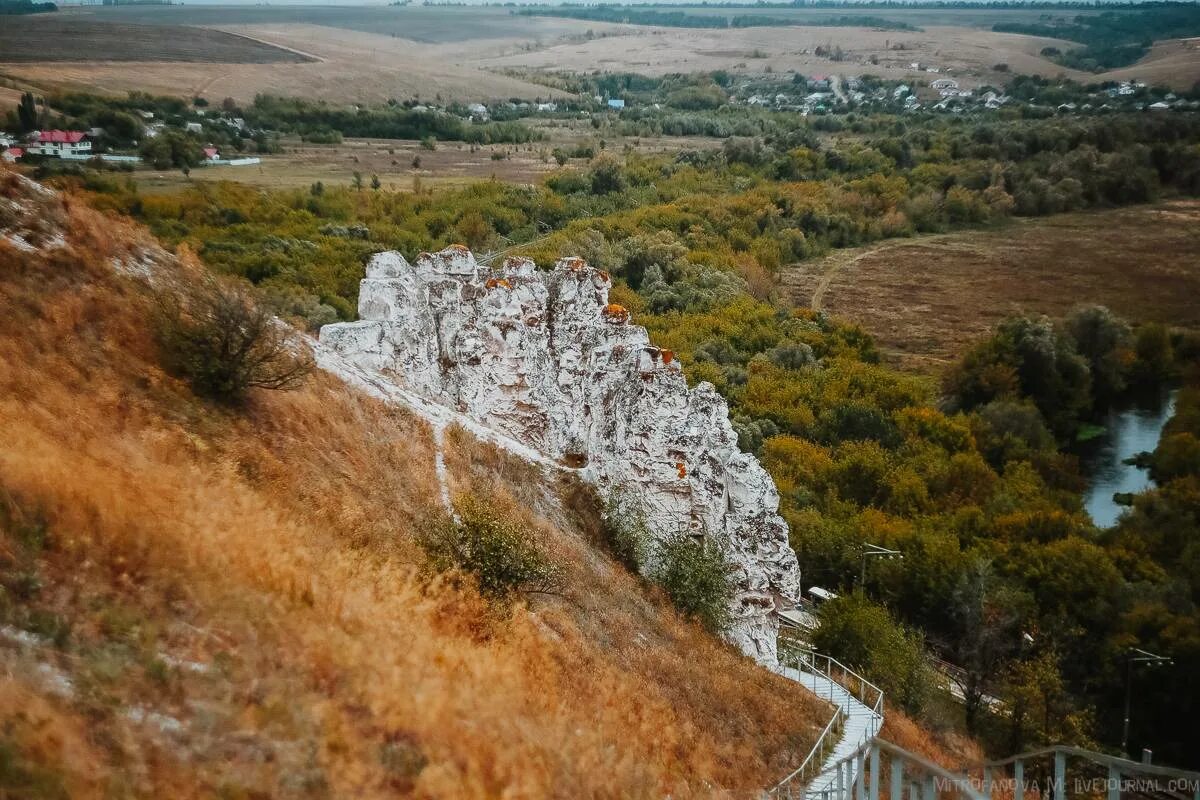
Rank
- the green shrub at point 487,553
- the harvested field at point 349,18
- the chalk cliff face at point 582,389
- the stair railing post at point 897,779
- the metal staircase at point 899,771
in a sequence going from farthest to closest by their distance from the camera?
the harvested field at point 349,18 < the chalk cliff face at point 582,389 < the green shrub at point 487,553 < the stair railing post at point 897,779 < the metal staircase at point 899,771

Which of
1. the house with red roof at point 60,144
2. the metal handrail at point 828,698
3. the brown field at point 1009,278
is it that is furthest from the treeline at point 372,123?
the metal handrail at point 828,698

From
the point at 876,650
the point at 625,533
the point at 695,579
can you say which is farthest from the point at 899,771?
the point at 876,650

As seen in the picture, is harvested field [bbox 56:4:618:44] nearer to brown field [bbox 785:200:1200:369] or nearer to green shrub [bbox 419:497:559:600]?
brown field [bbox 785:200:1200:369]

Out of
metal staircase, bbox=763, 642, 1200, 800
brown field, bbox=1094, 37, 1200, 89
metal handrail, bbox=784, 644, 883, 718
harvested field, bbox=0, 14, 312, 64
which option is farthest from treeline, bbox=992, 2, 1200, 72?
metal staircase, bbox=763, 642, 1200, 800

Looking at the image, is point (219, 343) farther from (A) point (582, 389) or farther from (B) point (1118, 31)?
(B) point (1118, 31)

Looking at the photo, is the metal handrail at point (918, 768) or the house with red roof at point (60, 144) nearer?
the metal handrail at point (918, 768)

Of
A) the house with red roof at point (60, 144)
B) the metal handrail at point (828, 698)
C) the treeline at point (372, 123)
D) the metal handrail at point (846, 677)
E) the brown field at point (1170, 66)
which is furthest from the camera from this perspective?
the brown field at point (1170, 66)

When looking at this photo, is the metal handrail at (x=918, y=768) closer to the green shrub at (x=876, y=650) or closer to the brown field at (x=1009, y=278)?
the green shrub at (x=876, y=650)
